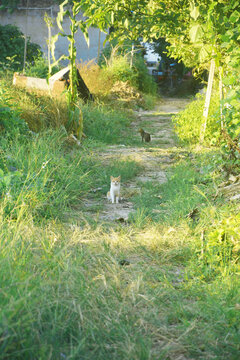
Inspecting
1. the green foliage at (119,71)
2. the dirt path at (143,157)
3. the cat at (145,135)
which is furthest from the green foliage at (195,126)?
the green foliage at (119,71)

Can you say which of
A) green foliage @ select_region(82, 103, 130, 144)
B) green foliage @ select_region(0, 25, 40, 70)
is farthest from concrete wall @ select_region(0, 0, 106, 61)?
green foliage @ select_region(82, 103, 130, 144)

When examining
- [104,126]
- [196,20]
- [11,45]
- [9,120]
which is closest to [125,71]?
[11,45]

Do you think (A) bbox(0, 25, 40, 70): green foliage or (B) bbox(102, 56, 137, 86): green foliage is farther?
(A) bbox(0, 25, 40, 70): green foliage

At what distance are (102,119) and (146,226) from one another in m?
5.63

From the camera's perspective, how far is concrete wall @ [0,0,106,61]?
19.1 meters

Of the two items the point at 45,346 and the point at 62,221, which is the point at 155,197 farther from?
the point at 45,346

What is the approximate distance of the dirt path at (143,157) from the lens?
449 centimetres

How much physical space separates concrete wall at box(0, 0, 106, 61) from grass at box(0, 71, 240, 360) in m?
15.4

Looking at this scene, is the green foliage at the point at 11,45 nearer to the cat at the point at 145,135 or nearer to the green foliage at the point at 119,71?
the green foliage at the point at 119,71

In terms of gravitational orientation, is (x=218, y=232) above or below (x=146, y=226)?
above

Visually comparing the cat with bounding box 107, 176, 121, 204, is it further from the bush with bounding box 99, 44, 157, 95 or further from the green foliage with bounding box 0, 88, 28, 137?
the bush with bounding box 99, 44, 157, 95

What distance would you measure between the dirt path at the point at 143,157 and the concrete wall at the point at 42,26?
332 inches

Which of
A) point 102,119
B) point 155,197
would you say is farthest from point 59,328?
point 102,119

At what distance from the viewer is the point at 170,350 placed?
2.03 metres
